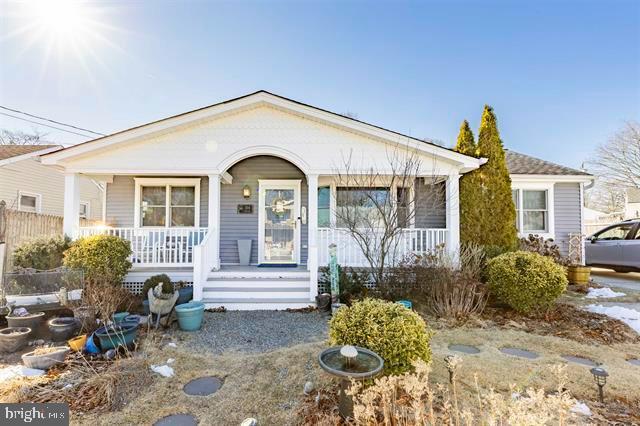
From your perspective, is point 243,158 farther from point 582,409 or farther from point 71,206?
point 582,409

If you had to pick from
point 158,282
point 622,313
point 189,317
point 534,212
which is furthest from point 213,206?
point 534,212

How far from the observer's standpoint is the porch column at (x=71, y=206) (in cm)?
699

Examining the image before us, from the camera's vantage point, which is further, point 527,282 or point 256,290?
point 256,290

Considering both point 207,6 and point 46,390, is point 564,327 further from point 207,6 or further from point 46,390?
point 207,6

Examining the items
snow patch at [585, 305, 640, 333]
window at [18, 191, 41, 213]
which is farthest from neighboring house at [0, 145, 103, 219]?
snow patch at [585, 305, 640, 333]

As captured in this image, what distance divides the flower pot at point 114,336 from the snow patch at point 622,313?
8.20 metres

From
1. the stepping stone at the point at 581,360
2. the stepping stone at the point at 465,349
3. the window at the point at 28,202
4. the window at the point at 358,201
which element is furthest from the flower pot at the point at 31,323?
the window at the point at 28,202

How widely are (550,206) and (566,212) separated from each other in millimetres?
699

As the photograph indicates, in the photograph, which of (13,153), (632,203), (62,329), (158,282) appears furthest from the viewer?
(632,203)

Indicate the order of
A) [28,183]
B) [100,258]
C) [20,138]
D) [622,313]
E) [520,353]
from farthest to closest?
1. [20,138]
2. [28,183]
3. [100,258]
4. [622,313]
5. [520,353]

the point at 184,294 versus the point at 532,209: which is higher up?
the point at 532,209

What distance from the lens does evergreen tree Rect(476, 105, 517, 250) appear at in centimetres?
824

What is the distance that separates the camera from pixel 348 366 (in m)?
2.53

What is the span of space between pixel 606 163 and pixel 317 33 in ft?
78.0
